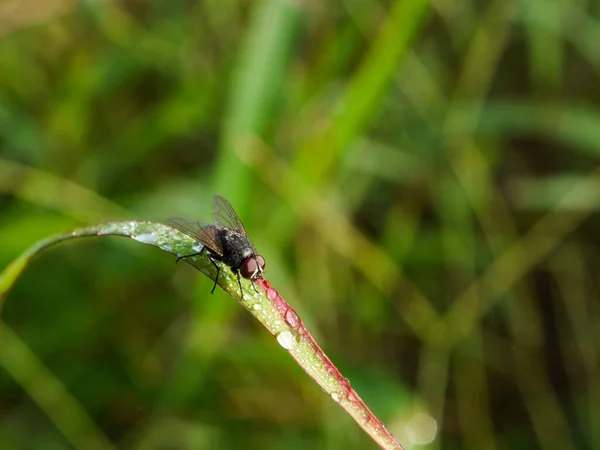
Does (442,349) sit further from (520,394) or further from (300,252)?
(300,252)

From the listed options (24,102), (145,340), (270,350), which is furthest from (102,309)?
(24,102)

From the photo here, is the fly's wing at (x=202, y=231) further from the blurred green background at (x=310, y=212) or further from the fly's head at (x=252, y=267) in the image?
the blurred green background at (x=310, y=212)

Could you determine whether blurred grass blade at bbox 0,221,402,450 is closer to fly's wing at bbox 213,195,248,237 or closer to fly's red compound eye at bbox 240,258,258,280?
fly's red compound eye at bbox 240,258,258,280

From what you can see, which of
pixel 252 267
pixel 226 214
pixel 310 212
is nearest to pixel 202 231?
pixel 252 267

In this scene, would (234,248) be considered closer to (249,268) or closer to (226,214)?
(249,268)

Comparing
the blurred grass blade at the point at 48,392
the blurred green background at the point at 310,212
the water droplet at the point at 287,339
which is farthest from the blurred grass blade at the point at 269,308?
the blurred grass blade at the point at 48,392
